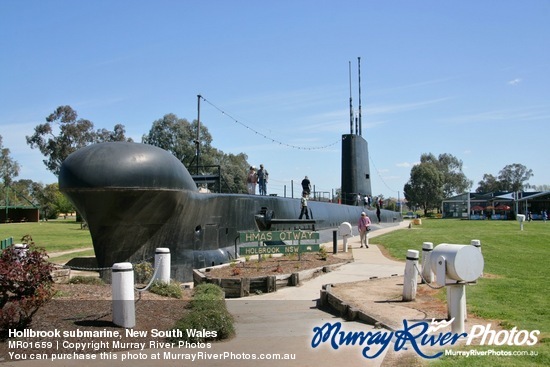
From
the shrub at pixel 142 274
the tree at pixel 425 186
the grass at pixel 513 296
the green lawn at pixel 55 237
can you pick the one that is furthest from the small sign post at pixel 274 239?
the tree at pixel 425 186

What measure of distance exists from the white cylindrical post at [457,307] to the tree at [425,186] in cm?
11069

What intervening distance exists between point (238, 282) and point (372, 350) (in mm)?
5820

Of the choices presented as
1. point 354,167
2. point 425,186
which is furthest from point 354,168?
point 425,186

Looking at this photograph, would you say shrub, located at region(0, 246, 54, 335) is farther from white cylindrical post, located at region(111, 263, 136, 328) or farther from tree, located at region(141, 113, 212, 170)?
tree, located at region(141, 113, 212, 170)

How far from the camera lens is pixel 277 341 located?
7.81m

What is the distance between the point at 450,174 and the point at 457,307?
130 m

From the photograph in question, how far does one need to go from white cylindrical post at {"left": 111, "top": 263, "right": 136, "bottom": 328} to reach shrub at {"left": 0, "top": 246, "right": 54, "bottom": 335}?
917mm

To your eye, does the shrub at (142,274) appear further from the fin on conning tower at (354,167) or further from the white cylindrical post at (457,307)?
the fin on conning tower at (354,167)

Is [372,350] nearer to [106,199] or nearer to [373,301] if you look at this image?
[373,301]

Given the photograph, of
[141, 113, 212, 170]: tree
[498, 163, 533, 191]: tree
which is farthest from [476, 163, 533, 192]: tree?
[141, 113, 212, 170]: tree

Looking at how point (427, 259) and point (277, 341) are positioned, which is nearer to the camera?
point (277, 341)

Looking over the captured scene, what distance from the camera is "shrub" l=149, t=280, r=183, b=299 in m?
10.2

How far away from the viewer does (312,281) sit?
14.3m

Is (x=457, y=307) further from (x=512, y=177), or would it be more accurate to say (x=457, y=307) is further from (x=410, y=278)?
(x=512, y=177)
